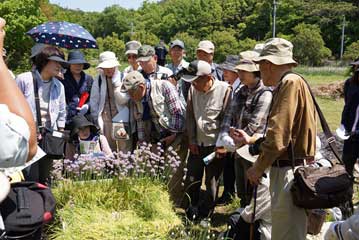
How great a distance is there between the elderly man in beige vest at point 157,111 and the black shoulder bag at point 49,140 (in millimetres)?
862

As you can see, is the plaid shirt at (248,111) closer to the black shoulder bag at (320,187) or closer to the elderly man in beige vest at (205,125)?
the elderly man in beige vest at (205,125)

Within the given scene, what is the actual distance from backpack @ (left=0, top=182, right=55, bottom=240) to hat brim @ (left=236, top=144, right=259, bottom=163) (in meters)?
2.27

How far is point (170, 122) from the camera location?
4.89 metres

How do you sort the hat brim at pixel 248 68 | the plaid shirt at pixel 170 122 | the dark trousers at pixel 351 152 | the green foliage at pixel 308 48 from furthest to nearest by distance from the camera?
the green foliage at pixel 308 48 → the dark trousers at pixel 351 152 → the plaid shirt at pixel 170 122 → the hat brim at pixel 248 68

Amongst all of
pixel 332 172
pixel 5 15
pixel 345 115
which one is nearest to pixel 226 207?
pixel 345 115

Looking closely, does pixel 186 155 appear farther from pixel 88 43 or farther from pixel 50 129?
pixel 88 43

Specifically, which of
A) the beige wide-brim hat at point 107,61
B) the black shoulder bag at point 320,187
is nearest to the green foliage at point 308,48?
the beige wide-brim hat at point 107,61

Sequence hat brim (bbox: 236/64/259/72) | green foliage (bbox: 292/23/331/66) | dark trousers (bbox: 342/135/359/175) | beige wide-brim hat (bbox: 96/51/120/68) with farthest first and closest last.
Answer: green foliage (bbox: 292/23/331/66) < beige wide-brim hat (bbox: 96/51/120/68) < dark trousers (bbox: 342/135/359/175) < hat brim (bbox: 236/64/259/72)

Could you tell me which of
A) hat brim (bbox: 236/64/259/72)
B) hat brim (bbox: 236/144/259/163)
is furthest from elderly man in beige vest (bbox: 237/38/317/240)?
hat brim (bbox: 236/64/259/72)

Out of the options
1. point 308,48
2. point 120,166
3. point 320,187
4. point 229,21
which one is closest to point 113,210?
point 120,166

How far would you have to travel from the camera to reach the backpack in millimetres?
1915

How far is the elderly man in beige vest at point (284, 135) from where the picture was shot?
3.05 meters

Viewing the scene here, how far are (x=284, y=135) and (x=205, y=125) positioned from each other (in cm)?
169

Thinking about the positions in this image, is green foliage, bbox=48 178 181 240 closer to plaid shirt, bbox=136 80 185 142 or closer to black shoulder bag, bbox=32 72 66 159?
black shoulder bag, bbox=32 72 66 159
